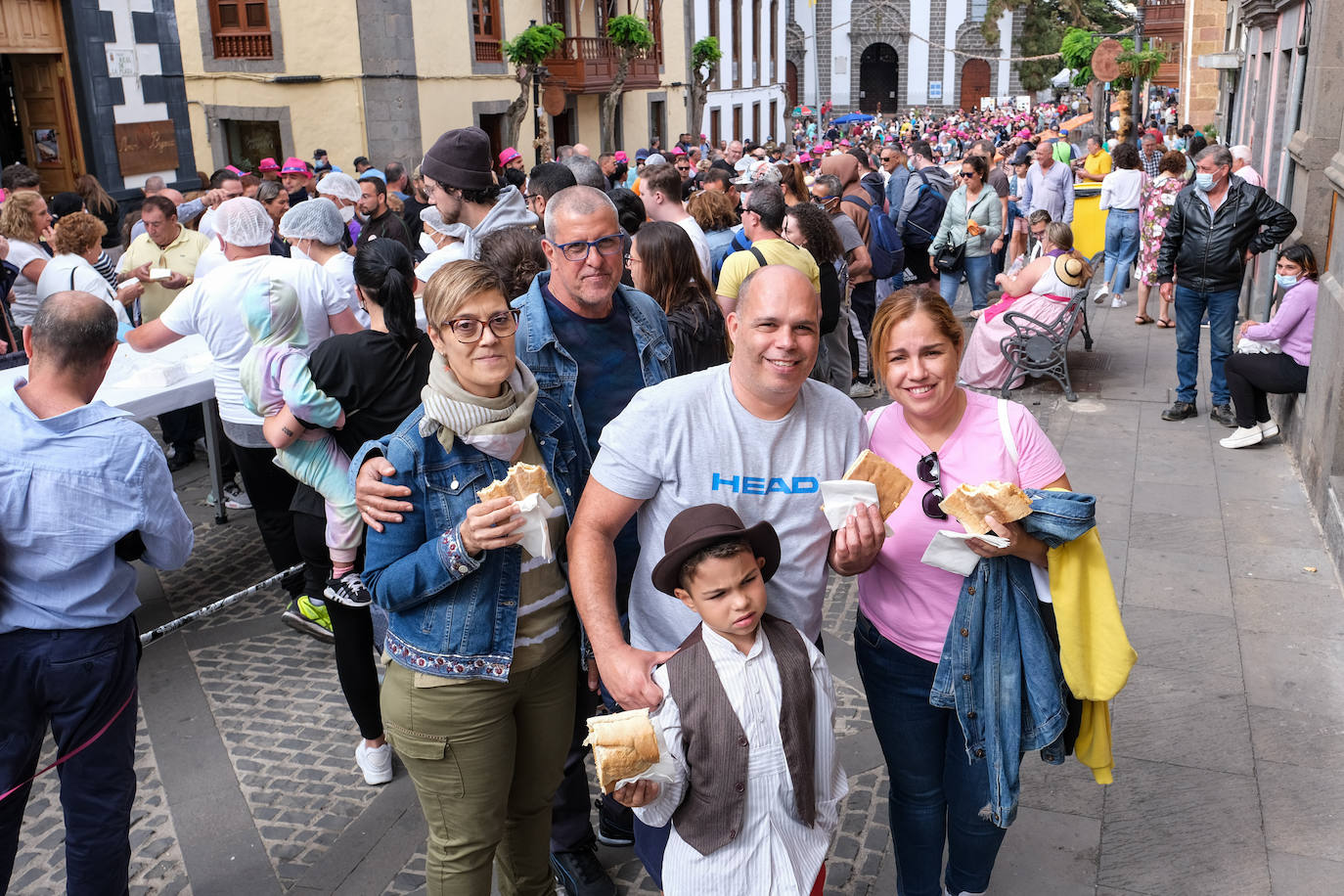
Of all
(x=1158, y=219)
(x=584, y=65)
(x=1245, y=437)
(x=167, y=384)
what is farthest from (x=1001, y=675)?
(x=584, y=65)

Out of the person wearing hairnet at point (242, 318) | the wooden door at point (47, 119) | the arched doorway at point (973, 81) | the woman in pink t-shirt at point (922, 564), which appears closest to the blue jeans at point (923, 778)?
the woman in pink t-shirt at point (922, 564)

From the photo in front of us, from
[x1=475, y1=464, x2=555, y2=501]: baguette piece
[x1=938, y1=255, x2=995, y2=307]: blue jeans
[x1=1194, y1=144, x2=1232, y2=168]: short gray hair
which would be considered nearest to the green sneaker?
[x1=475, y1=464, x2=555, y2=501]: baguette piece

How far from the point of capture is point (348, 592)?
4.08m

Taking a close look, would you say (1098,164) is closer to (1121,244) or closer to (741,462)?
(1121,244)

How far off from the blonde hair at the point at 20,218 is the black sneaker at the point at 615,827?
19.3 feet

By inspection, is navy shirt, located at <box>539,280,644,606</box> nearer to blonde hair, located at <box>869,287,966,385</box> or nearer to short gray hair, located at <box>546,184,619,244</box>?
short gray hair, located at <box>546,184,619,244</box>

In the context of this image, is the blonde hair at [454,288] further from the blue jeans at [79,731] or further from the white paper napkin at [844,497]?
the blue jeans at [79,731]

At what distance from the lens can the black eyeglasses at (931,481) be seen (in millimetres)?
2863

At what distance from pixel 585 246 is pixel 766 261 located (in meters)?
2.58

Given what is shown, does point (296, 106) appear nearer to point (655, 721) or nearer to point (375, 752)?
point (375, 752)

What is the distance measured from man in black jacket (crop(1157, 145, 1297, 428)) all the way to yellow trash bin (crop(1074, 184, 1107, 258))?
24.4 feet

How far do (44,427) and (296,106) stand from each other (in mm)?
21559

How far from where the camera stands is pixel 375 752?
4340 millimetres

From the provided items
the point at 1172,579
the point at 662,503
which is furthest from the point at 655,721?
the point at 1172,579
